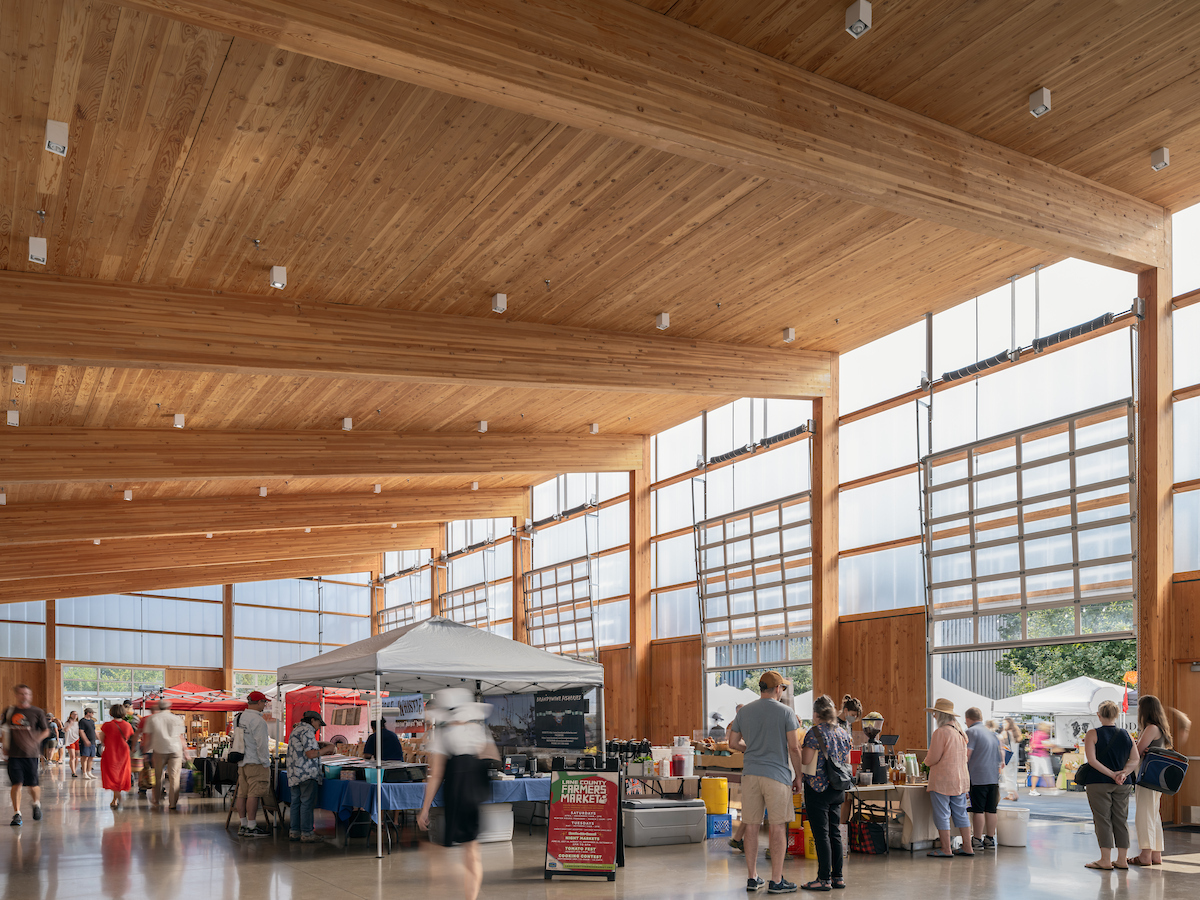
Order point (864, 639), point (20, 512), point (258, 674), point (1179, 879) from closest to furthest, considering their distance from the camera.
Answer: point (1179, 879) < point (864, 639) < point (20, 512) < point (258, 674)

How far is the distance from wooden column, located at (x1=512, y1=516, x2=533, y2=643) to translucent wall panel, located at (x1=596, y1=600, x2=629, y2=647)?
120 inches

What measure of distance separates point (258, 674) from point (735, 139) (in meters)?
28.4

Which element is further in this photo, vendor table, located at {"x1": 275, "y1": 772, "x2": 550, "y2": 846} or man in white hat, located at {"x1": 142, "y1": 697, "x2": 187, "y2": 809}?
man in white hat, located at {"x1": 142, "y1": 697, "x2": 187, "y2": 809}

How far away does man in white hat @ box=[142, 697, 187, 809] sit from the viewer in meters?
14.0

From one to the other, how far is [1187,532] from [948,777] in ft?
13.8

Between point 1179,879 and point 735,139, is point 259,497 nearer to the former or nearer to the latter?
point 735,139

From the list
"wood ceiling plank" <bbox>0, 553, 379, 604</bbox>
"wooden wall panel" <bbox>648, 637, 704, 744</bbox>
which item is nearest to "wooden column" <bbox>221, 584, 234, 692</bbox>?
"wood ceiling plank" <bbox>0, 553, 379, 604</bbox>

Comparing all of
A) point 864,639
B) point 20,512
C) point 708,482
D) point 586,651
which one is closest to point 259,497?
point 20,512

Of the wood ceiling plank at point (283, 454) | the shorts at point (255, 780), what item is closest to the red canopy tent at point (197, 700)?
the wood ceiling plank at point (283, 454)

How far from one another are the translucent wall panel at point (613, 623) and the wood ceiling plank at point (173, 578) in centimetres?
1067

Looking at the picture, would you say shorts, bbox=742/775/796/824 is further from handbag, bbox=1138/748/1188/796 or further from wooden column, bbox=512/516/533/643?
wooden column, bbox=512/516/533/643

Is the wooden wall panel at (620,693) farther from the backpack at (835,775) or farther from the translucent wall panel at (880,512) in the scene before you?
the backpack at (835,775)

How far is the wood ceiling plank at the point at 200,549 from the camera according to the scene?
23078 mm

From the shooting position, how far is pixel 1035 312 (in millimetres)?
13031
